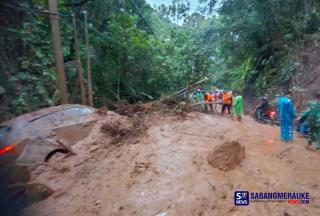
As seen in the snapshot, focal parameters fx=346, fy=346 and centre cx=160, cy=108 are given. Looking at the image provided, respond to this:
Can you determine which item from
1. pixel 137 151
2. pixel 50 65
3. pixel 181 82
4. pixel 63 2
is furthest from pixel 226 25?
pixel 137 151

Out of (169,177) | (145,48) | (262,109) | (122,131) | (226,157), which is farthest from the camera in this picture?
(145,48)

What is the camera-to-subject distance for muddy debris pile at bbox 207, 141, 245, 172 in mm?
6625

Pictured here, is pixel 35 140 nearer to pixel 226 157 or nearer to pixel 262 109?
pixel 226 157

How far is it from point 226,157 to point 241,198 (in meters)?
1.28

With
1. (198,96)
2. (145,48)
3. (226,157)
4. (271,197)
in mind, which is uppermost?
(145,48)

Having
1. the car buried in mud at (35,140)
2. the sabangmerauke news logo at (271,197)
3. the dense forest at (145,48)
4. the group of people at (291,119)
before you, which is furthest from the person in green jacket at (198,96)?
the sabangmerauke news logo at (271,197)

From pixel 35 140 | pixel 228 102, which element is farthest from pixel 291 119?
pixel 35 140

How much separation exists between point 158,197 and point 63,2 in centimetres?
1396

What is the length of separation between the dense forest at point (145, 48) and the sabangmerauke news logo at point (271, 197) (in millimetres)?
9335

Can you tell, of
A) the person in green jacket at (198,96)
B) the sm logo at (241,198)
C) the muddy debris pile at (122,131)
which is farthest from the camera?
the person in green jacket at (198,96)

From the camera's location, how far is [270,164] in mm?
7000

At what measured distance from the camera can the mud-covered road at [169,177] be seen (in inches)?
218

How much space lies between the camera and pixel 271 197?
18.4 ft

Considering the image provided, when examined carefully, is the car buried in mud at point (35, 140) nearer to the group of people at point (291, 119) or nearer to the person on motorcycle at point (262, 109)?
the group of people at point (291, 119)
